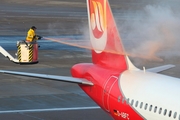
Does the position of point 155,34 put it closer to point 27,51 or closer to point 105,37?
point 27,51

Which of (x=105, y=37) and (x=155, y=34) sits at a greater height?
(x=105, y=37)

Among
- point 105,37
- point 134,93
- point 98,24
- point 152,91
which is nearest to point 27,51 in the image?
point 98,24

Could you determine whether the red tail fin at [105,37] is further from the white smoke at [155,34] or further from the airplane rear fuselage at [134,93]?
the white smoke at [155,34]

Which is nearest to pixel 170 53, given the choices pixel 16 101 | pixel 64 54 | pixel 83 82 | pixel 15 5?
pixel 64 54

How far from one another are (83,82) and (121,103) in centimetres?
216

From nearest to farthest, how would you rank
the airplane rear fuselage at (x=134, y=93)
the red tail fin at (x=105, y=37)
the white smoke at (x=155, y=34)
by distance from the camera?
the airplane rear fuselage at (x=134, y=93) < the red tail fin at (x=105, y=37) < the white smoke at (x=155, y=34)

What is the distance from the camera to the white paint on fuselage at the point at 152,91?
1805 cm

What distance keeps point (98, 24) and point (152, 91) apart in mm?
4121

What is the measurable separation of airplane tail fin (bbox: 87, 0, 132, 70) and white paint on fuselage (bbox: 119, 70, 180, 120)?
1.03 meters

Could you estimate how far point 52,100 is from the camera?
28.3 metres

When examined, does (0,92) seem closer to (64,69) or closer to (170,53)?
(64,69)

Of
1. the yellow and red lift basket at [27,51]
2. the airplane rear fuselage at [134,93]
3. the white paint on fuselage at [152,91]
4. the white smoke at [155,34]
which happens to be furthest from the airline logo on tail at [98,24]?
the yellow and red lift basket at [27,51]

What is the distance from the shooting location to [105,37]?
21.5 meters

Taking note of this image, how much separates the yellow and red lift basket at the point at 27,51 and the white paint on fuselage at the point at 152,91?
38.3ft
